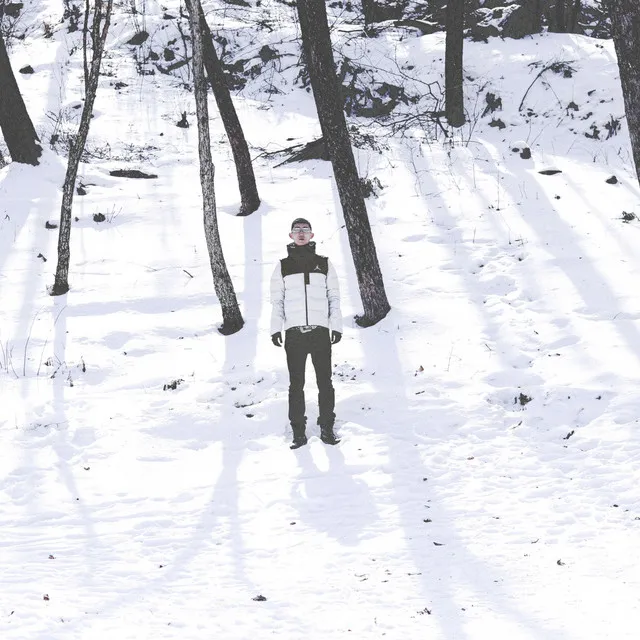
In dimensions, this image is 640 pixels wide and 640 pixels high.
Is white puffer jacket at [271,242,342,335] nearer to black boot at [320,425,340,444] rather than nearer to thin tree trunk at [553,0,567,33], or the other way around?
black boot at [320,425,340,444]

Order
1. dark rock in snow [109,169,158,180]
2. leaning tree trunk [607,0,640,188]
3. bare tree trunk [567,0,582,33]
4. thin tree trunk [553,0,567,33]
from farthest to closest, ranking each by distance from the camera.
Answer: bare tree trunk [567,0,582,33]
thin tree trunk [553,0,567,33]
dark rock in snow [109,169,158,180]
leaning tree trunk [607,0,640,188]

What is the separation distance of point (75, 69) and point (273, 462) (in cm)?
1728

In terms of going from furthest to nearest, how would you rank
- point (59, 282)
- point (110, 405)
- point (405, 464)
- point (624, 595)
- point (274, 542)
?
point (59, 282), point (110, 405), point (405, 464), point (274, 542), point (624, 595)

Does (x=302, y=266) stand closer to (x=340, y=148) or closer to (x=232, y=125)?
(x=340, y=148)

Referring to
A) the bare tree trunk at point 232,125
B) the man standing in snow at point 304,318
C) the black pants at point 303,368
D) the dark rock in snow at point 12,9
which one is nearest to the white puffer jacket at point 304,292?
the man standing in snow at point 304,318

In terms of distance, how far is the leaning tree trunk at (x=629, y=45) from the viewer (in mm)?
5828

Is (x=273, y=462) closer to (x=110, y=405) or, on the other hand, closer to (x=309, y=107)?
(x=110, y=405)

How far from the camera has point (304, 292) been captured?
644 centimetres

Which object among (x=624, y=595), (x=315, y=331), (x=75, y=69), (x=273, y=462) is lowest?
(x=273, y=462)

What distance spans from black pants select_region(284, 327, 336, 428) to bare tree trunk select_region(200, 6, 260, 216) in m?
6.20

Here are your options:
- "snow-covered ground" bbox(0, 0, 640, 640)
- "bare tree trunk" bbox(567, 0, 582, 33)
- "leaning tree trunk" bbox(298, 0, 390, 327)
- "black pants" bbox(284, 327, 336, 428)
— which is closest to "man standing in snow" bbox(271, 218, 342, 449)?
"black pants" bbox(284, 327, 336, 428)

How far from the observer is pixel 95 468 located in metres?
6.29

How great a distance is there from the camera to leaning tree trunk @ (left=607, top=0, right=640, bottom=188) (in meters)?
5.83

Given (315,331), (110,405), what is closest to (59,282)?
(110,405)
